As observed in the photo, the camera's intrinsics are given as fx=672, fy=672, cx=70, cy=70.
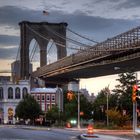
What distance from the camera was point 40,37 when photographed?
17538 cm

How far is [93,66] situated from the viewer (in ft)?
338

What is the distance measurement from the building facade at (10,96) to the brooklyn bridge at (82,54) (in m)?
10.4

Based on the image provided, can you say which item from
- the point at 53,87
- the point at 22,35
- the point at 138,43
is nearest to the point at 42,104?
the point at 53,87

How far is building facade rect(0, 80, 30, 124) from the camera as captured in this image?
18352 centimetres

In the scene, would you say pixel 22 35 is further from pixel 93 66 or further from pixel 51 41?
pixel 93 66

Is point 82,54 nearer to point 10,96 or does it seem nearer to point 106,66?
point 106,66

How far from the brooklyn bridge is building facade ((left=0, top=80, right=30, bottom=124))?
10352 mm

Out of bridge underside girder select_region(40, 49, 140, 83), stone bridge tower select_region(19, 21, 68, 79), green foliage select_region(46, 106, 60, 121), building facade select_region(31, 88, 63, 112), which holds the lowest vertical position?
green foliage select_region(46, 106, 60, 121)

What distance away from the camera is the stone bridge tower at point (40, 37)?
16756 centimetres

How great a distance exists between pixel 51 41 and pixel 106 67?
74627mm

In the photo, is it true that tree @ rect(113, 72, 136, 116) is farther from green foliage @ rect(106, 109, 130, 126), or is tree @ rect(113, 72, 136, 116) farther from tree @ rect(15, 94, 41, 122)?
tree @ rect(15, 94, 41, 122)

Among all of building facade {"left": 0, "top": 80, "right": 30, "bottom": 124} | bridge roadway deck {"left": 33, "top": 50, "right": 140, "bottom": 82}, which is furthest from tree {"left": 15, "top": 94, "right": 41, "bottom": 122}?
building facade {"left": 0, "top": 80, "right": 30, "bottom": 124}

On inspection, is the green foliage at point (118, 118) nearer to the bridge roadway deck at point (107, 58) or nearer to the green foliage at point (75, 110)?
the bridge roadway deck at point (107, 58)

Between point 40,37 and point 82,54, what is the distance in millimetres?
69566
